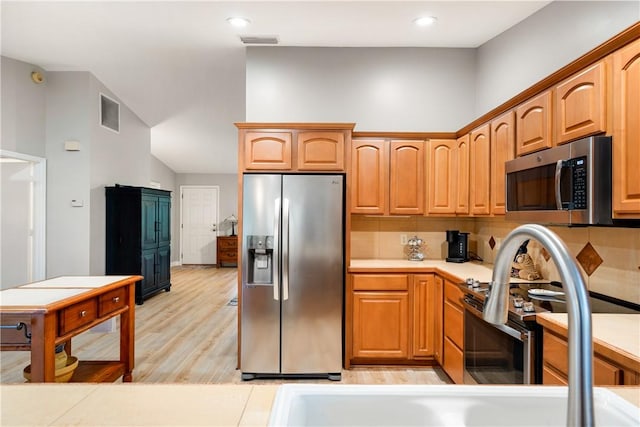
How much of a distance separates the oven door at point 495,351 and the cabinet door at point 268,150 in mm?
1742

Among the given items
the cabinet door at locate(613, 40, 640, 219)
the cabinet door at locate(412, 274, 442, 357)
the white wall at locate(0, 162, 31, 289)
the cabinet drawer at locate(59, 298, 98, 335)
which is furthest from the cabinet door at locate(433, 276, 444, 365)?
the white wall at locate(0, 162, 31, 289)

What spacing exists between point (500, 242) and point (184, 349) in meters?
3.10

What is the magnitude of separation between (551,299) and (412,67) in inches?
101

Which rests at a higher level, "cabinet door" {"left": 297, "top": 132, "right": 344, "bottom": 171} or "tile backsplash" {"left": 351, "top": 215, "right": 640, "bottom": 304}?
"cabinet door" {"left": 297, "top": 132, "right": 344, "bottom": 171}

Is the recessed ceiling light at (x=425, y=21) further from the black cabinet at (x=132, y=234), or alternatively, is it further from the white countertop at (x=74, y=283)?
the black cabinet at (x=132, y=234)

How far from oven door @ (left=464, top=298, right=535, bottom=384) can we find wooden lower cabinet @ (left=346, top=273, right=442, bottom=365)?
0.62m

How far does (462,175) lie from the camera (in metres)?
3.15

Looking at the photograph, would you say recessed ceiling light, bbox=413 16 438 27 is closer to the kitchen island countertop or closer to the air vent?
the air vent

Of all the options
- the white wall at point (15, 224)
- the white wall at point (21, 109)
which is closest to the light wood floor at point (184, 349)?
the white wall at point (15, 224)

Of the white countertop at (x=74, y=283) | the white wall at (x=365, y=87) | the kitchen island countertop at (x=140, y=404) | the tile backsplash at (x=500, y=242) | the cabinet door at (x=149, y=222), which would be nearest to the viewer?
the kitchen island countertop at (x=140, y=404)

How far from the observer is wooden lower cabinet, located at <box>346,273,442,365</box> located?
2.97m

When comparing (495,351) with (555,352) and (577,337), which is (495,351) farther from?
(577,337)

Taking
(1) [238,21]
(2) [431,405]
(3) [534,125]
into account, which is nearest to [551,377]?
(2) [431,405]

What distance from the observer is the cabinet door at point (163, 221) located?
581 centimetres
